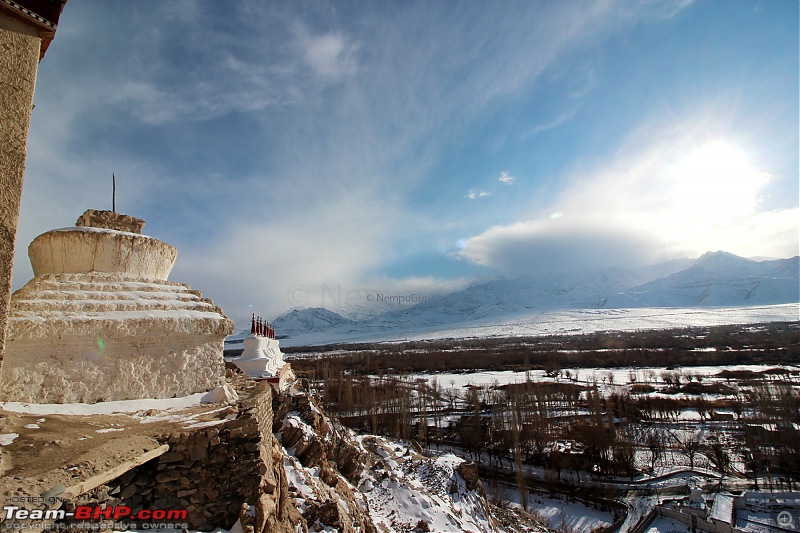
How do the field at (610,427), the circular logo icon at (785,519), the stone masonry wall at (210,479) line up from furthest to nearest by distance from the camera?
the field at (610,427), the circular logo icon at (785,519), the stone masonry wall at (210,479)

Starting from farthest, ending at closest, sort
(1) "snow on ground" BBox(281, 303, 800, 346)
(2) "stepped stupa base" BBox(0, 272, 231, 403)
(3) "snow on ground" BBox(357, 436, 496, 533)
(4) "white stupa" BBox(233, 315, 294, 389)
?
(1) "snow on ground" BBox(281, 303, 800, 346) → (4) "white stupa" BBox(233, 315, 294, 389) → (3) "snow on ground" BBox(357, 436, 496, 533) → (2) "stepped stupa base" BBox(0, 272, 231, 403)

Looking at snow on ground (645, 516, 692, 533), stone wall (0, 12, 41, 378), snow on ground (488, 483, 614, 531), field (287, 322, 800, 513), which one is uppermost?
stone wall (0, 12, 41, 378)

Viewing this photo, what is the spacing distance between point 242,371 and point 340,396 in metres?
23.4

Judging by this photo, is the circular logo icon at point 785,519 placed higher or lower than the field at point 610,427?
lower

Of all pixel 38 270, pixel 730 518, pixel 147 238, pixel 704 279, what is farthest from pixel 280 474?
pixel 704 279

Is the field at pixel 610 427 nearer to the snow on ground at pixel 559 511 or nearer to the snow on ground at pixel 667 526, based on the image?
the snow on ground at pixel 559 511

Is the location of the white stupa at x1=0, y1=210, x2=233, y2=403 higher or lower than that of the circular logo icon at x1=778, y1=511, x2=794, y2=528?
higher

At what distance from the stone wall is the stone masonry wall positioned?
1679 millimetres

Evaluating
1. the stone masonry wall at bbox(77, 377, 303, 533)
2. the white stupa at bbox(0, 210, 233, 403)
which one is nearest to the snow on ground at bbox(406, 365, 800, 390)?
the white stupa at bbox(0, 210, 233, 403)

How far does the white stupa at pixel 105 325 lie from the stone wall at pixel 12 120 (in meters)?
1.28

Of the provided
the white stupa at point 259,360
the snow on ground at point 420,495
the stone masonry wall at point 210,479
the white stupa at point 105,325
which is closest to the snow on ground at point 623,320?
the snow on ground at point 420,495

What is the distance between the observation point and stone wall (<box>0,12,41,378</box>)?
3637 millimetres

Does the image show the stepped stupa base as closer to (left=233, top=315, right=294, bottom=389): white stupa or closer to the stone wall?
the stone wall

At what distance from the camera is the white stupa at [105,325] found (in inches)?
186
